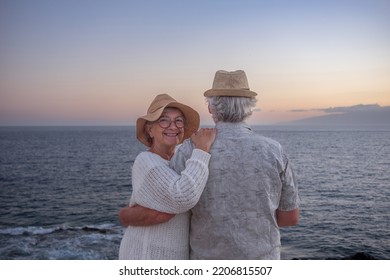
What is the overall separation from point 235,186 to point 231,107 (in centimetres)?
43

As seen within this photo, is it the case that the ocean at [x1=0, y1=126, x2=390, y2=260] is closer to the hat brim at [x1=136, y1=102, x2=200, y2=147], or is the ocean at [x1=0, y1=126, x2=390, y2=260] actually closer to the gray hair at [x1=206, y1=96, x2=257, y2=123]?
the hat brim at [x1=136, y1=102, x2=200, y2=147]

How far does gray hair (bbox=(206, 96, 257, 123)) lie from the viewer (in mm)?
2230

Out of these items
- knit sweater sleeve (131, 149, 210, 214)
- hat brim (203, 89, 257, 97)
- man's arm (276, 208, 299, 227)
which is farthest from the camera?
man's arm (276, 208, 299, 227)

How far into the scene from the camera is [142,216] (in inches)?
88.9

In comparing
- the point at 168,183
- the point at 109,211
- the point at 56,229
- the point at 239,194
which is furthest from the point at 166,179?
the point at 109,211

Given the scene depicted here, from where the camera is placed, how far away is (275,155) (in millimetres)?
2219

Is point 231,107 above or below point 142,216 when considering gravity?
above

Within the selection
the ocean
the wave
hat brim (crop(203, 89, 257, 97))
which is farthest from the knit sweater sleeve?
the wave

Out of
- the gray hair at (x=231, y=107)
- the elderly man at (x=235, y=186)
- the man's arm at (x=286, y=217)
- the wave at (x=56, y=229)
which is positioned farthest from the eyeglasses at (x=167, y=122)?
the wave at (x=56, y=229)

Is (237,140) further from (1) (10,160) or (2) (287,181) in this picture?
(1) (10,160)

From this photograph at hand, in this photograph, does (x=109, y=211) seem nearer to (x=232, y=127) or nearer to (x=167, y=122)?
(x=167, y=122)

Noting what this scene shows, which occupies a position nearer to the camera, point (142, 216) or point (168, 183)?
point (168, 183)
